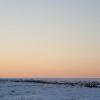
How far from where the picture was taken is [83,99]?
125 ft

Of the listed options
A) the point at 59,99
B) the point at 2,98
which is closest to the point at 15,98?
the point at 2,98

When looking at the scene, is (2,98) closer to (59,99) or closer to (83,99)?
(59,99)

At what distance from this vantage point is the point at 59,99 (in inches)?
1494

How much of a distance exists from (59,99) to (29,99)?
3.33 m

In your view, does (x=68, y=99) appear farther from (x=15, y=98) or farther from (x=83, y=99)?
(x=15, y=98)

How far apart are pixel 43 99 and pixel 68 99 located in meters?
2.79

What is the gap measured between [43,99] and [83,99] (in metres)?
4.47

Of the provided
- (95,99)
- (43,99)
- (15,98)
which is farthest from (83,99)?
(15,98)

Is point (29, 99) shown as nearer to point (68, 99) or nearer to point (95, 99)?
point (68, 99)

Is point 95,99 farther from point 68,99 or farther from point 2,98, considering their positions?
point 2,98

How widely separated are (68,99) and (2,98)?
738 cm

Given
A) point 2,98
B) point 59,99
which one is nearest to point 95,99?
point 59,99

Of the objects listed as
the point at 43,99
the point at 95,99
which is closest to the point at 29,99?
the point at 43,99

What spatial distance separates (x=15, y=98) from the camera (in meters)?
38.4
